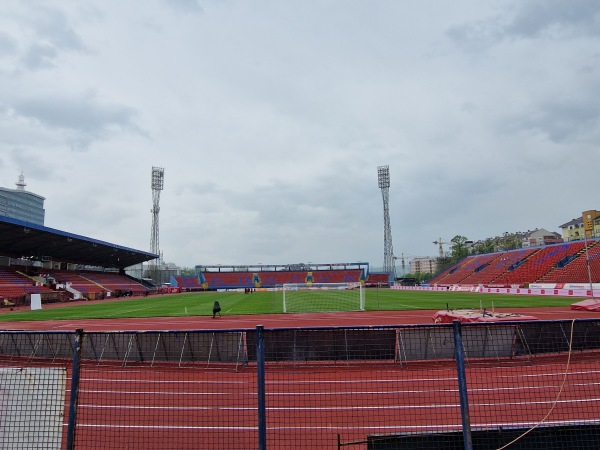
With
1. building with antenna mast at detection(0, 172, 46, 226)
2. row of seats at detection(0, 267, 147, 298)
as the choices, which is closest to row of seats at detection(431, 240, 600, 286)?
row of seats at detection(0, 267, 147, 298)

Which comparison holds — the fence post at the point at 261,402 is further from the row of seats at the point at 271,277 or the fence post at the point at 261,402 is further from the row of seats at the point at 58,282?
the row of seats at the point at 271,277

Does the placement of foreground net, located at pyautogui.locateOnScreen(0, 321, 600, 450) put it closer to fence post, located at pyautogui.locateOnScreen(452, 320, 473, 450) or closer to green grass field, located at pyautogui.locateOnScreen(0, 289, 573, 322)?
fence post, located at pyautogui.locateOnScreen(452, 320, 473, 450)

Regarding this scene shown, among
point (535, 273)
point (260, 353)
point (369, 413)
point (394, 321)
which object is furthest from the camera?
point (535, 273)

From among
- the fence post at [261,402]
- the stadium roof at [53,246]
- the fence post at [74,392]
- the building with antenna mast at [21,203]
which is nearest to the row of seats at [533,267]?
the fence post at [261,402]

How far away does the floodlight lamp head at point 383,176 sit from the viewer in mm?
95875

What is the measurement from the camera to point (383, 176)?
9650cm

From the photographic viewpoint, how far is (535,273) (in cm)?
5784

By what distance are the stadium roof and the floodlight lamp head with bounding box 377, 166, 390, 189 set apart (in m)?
57.4

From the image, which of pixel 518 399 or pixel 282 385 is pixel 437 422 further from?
pixel 282 385

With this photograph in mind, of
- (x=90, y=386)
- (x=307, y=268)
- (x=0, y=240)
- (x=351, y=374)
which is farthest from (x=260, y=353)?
(x=307, y=268)

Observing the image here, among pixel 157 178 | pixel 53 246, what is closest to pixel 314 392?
pixel 53 246

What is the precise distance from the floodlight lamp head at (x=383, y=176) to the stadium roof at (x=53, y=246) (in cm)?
5743

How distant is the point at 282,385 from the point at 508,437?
6.04 m

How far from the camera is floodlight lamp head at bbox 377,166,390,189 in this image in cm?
9588
